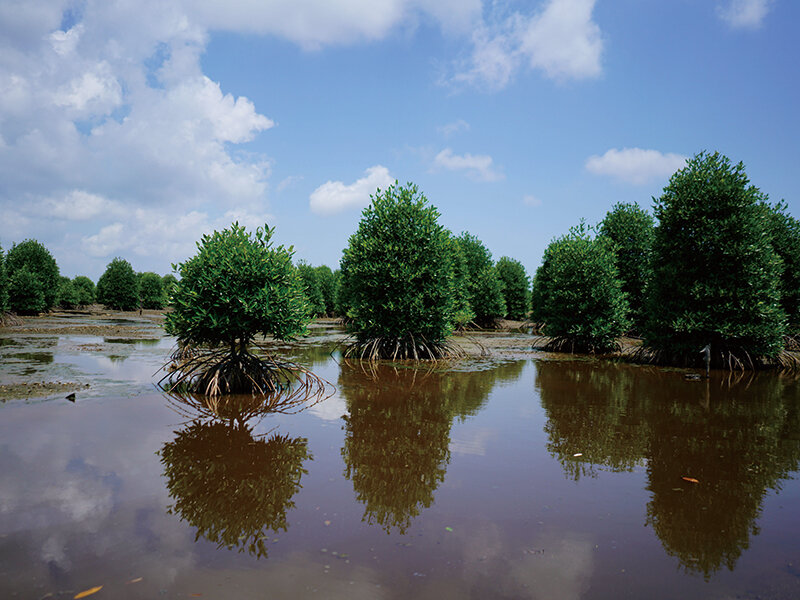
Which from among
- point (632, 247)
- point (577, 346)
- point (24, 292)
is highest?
point (632, 247)

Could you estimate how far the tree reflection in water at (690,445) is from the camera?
4.17m

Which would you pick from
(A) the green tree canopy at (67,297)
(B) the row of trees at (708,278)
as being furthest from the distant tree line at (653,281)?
(A) the green tree canopy at (67,297)

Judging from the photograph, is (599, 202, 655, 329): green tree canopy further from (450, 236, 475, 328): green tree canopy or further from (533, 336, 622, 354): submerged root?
(450, 236, 475, 328): green tree canopy

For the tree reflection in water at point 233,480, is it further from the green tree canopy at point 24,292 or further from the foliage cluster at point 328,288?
the foliage cluster at point 328,288

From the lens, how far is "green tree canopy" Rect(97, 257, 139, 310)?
175 ft

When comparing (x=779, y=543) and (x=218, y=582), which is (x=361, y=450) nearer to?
(x=218, y=582)

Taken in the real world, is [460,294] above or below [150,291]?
below

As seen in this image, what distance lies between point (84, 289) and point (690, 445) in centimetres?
7216

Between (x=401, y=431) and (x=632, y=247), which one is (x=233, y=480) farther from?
(x=632, y=247)

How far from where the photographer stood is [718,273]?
15.5 metres

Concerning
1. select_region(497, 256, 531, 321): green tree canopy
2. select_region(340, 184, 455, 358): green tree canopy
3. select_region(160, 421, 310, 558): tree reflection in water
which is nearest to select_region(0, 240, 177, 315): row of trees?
select_region(160, 421, 310, 558): tree reflection in water

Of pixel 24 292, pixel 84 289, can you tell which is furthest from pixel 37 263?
pixel 84 289

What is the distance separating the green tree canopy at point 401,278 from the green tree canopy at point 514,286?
109 ft

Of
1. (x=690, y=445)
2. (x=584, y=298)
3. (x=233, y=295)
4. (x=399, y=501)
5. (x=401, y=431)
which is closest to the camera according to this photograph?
(x=399, y=501)
